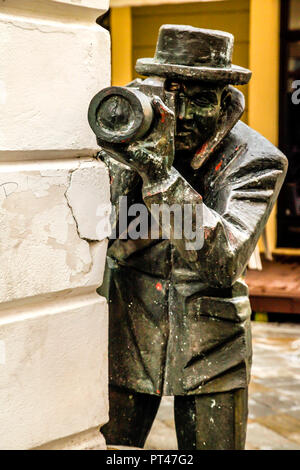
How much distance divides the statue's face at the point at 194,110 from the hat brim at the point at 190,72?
1.6 inches

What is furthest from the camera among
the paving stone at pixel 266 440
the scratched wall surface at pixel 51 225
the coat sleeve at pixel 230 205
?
the paving stone at pixel 266 440

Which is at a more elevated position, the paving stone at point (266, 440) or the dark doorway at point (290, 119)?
the dark doorway at point (290, 119)

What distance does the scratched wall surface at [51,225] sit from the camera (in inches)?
77.6

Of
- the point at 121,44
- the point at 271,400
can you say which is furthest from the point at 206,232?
the point at 121,44

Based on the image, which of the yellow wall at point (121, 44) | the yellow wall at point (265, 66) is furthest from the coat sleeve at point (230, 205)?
the yellow wall at point (121, 44)

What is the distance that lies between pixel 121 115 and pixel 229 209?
589 mm

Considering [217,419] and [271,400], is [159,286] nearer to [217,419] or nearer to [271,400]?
[217,419]

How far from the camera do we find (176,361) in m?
2.56

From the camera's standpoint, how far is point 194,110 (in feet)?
7.80

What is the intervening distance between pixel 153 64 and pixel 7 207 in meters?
0.70

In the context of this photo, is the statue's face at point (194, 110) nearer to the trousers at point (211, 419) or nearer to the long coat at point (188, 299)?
the long coat at point (188, 299)

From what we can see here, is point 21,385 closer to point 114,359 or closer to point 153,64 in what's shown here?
point 114,359

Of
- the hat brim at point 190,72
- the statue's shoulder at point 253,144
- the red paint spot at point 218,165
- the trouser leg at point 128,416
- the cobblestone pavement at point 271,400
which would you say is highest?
the hat brim at point 190,72

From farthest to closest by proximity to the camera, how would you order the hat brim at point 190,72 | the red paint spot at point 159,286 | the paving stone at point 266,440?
the paving stone at point 266,440
the red paint spot at point 159,286
the hat brim at point 190,72
